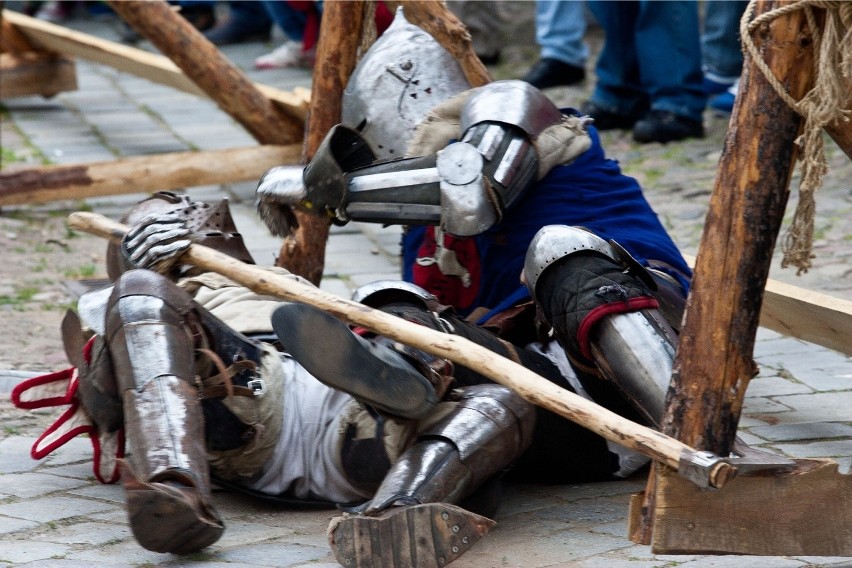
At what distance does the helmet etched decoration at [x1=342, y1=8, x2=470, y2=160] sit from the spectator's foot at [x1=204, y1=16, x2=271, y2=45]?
5.95 m

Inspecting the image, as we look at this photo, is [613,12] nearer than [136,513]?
No

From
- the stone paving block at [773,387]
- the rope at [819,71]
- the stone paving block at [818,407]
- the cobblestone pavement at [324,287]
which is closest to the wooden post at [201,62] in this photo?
the cobblestone pavement at [324,287]

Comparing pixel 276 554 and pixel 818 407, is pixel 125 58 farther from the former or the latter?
pixel 276 554

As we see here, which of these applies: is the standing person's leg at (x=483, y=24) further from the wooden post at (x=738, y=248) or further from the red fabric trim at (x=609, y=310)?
the wooden post at (x=738, y=248)

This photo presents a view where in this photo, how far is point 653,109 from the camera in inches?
263

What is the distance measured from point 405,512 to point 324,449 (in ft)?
2.01

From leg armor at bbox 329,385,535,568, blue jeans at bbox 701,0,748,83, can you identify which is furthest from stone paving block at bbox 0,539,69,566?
blue jeans at bbox 701,0,748,83

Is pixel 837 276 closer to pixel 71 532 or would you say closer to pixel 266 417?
pixel 266 417

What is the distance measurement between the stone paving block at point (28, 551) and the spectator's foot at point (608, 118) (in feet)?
16.0

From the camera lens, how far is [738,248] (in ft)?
7.64

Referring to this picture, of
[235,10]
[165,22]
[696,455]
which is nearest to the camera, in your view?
[696,455]

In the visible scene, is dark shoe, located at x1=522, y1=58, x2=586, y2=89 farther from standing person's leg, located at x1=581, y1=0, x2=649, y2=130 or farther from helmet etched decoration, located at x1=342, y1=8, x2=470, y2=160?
helmet etched decoration, located at x1=342, y1=8, x2=470, y2=160

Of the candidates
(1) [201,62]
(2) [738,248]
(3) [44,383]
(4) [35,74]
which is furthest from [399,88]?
(4) [35,74]

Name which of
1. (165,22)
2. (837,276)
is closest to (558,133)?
(837,276)
